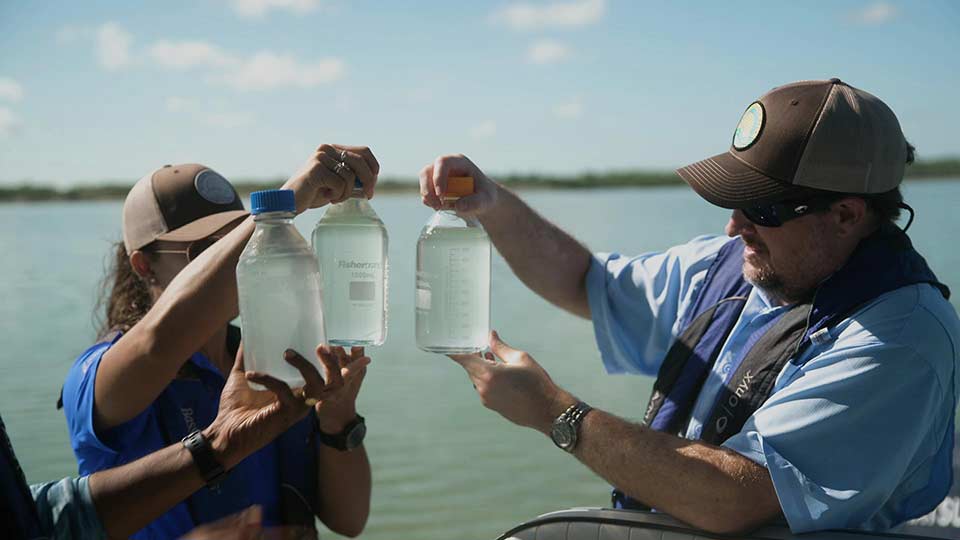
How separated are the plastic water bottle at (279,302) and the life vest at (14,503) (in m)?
0.50

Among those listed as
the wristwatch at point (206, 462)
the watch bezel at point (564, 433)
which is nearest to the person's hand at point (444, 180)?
the watch bezel at point (564, 433)

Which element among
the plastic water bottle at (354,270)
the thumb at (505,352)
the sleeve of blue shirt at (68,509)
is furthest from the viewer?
the thumb at (505,352)

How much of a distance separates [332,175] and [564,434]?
1.01 metres

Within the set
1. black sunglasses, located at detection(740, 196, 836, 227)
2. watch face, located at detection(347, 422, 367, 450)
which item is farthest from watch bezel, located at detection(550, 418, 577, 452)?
black sunglasses, located at detection(740, 196, 836, 227)

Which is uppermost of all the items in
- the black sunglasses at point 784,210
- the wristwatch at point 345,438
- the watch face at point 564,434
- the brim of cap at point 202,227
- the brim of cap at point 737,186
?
the brim of cap at point 737,186

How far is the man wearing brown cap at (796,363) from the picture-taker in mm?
2262

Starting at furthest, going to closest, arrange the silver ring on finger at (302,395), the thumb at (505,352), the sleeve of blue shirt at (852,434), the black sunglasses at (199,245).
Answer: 1. the thumb at (505,352)
2. the black sunglasses at (199,245)
3. the sleeve of blue shirt at (852,434)
4. the silver ring on finger at (302,395)

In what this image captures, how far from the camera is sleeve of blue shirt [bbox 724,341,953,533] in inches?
88.5

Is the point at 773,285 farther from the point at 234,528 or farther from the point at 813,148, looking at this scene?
the point at 234,528

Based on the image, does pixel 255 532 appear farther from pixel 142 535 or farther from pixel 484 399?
pixel 484 399

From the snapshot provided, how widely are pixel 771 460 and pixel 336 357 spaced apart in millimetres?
1186

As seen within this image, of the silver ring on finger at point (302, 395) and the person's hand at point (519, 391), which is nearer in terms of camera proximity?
the silver ring on finger at point (302, 395)

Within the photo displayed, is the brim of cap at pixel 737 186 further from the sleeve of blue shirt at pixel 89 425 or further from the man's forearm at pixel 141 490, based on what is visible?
the sleeve of blue shirt at pixel 89 425

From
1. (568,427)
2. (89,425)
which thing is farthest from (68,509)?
(568,427)
